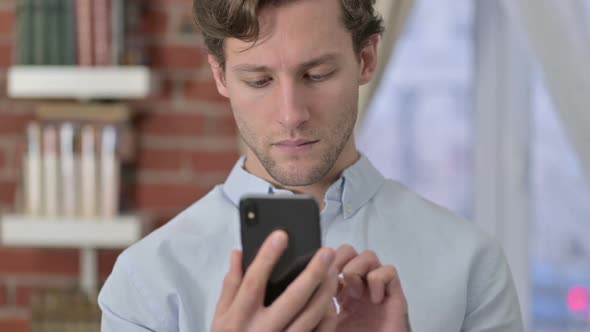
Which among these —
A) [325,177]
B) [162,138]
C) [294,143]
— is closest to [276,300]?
[294,143]

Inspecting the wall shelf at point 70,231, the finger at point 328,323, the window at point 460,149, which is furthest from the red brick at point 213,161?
the finger at point 328,323

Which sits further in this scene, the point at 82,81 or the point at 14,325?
the point at 14,325

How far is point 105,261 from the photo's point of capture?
7.41ft

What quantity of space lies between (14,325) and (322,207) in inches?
53.8

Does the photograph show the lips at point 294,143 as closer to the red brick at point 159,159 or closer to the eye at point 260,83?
the eye at point 260,83

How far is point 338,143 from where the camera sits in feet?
3.70

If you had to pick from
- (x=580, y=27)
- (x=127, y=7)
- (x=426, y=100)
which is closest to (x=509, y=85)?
(x=426, y=100)

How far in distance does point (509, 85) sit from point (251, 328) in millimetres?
1639

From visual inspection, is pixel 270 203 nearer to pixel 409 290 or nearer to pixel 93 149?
pixel 409 290

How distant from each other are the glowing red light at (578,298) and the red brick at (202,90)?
106cm

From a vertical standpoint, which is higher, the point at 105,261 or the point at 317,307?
the point at 317,307

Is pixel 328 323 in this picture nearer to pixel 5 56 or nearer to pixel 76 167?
pixel 76 167

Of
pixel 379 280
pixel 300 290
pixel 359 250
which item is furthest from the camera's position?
pixel 359 250

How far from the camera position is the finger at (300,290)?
A: 85cm
